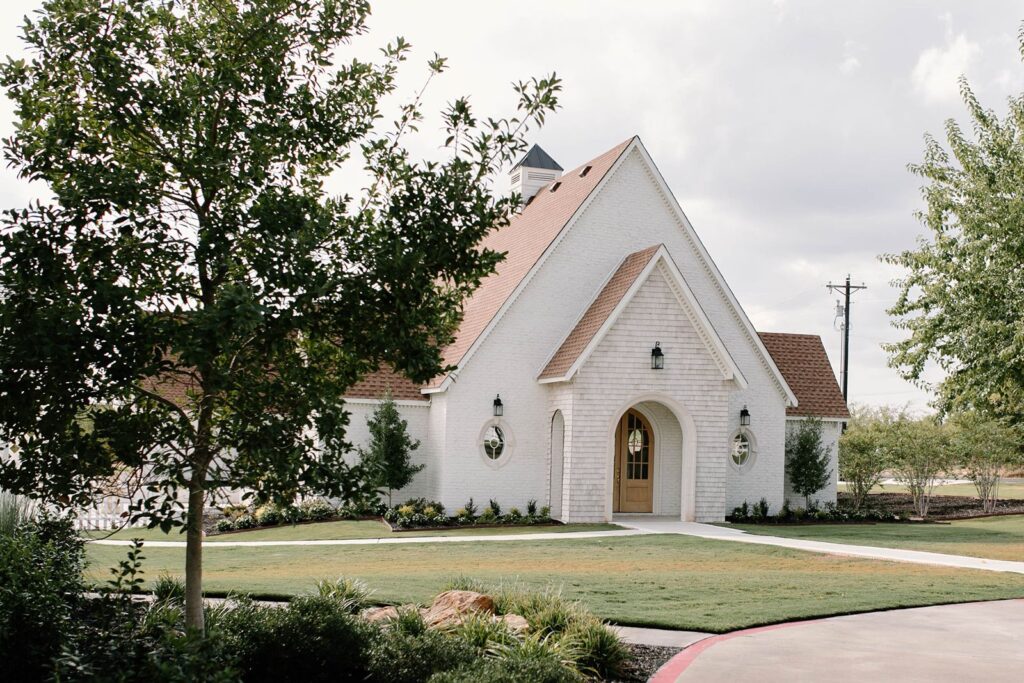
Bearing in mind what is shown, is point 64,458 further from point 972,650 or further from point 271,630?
point 972,650

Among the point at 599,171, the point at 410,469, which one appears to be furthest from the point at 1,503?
the point at 599,171

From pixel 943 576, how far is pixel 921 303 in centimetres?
1080

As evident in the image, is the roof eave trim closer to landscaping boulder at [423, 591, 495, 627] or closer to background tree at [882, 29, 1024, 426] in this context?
background tree at [882, 29, 1024, 426]

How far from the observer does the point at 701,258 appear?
91.9ft

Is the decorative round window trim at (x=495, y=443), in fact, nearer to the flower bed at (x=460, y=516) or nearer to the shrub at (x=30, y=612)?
the flower bed at (x=460, y=516)

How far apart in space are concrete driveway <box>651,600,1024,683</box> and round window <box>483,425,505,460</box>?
14.4 m

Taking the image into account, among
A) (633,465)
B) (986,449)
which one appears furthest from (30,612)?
(986,449)

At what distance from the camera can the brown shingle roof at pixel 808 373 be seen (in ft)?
98.1

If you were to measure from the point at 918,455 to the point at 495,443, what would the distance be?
14149mm

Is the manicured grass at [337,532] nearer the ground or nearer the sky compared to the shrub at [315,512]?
nearer the ground

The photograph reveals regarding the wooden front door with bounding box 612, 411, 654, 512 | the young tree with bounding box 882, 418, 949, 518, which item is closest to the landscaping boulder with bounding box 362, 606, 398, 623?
the wooden front door with bounding box 612, 411, 654, 512

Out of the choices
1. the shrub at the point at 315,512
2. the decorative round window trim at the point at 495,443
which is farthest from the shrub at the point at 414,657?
the decorative round window trim at the point at 495,443

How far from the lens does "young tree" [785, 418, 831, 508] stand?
2867 cm

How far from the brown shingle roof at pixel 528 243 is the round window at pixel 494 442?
6.19ft
